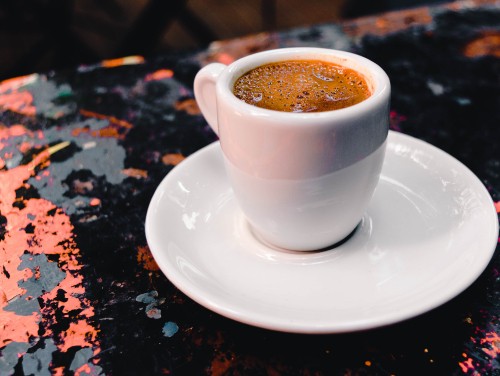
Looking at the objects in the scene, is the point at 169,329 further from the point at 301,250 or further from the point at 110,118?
the point at 110,118

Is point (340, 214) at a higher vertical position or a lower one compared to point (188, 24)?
higher

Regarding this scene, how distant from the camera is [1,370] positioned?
416 millimetres

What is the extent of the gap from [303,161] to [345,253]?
0.12 m

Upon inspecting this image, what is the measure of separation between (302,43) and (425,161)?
45 cm

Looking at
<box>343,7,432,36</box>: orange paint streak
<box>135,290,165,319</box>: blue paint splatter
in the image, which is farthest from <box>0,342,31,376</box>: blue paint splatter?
<box>343,7,432,36</box>: orange paint streak

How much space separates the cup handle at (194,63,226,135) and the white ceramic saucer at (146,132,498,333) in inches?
2.5

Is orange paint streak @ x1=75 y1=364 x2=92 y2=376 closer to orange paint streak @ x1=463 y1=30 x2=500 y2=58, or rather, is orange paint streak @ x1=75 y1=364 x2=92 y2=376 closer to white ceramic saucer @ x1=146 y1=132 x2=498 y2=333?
white ceramic saucer @ x1=146 y1=132 x2=498 y2=333

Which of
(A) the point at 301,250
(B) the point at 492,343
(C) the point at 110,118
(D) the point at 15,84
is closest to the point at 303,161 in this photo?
(A) the point at 301,250

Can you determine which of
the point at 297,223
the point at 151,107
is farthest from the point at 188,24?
the point at 297,223

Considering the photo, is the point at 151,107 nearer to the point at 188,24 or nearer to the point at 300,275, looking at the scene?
the point at 300,275

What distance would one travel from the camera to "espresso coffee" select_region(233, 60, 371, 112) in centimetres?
50

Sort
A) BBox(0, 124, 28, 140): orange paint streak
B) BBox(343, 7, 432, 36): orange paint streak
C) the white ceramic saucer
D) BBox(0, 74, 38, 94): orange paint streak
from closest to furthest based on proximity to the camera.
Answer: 1. the white ceramic saucer
2. BBox(0, 124, 28, 140): orange paint streak
3. BBox(0, 74, 38, 94): orange paint streak
4. BBox(343, 7, 432, 36): orange paint streak

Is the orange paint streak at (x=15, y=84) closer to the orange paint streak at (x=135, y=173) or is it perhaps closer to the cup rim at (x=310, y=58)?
the orange paint streak at (x=135, y=173)

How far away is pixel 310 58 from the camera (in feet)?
1.92
